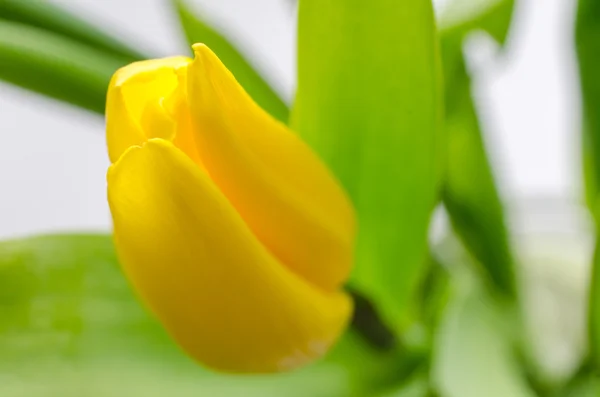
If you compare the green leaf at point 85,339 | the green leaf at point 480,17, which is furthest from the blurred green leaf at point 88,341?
the green leaf at point 480,17

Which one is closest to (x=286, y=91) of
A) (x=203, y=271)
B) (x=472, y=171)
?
(x=472, y=171)

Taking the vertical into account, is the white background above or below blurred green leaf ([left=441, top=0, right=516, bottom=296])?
below

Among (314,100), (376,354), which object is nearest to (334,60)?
(314,100)

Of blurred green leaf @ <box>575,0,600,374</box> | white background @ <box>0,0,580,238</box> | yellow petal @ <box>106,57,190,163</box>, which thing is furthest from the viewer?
white background @ <box>0,0,580,238</box>

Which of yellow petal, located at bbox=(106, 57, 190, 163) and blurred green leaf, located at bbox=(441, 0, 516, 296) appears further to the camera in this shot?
blurred green leaf, located at bbox=(441, 0, 516, 296)

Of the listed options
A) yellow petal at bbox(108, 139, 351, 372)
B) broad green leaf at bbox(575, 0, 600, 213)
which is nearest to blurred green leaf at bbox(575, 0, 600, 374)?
broad green leaf at bbox(575, 0, 600, 213)

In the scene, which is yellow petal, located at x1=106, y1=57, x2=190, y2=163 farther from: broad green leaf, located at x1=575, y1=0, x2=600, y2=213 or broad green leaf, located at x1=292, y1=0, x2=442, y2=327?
broad green leaf, located at x1=575, y1=0, x2=600, y2=213

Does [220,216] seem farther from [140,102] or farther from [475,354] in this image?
[475,354]

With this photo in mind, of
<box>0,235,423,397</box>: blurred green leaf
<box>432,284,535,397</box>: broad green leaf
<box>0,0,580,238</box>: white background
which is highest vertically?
<box>0,235,423,397</box>: blurred green leaf
